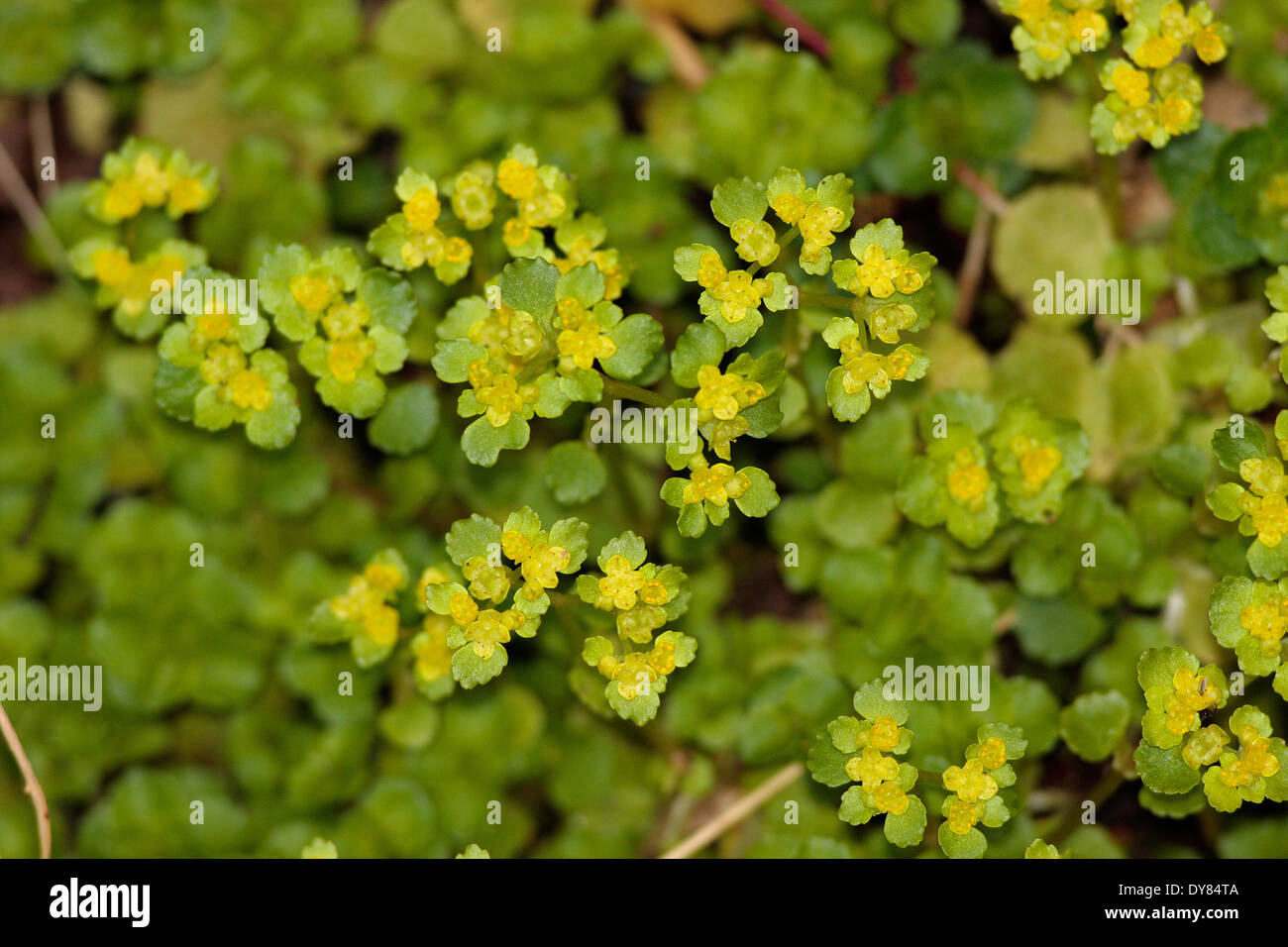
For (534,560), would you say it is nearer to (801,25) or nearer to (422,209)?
(422,209)

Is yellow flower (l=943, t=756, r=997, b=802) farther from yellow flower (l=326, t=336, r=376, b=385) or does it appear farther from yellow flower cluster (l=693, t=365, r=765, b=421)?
yellow flower (l=326, t=336, r=376, b=385)

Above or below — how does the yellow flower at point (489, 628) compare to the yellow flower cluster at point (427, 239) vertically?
below

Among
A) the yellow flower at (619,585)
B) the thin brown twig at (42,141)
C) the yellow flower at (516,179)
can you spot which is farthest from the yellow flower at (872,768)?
the thin brown twig at (42,141)

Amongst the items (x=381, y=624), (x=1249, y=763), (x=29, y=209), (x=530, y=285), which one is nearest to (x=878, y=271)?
(x=530, y=285)

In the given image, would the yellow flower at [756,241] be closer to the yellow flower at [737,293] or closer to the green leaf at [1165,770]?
the yellow flower at [737,293]

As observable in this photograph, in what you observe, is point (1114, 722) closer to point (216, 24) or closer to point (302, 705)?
point (302, 705)
